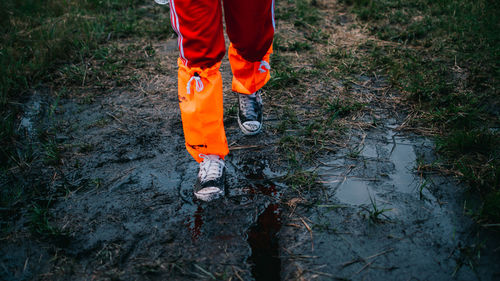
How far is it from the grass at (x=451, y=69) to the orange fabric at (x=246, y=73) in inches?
47.2

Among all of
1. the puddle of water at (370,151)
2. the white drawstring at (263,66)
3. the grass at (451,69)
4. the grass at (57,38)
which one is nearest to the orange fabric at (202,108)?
the white drawstring at (263,66)

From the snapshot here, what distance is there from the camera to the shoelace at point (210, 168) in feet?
6.39

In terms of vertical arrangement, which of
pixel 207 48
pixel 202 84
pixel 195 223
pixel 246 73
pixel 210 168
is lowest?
pixel 195 223

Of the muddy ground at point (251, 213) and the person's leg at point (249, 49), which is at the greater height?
the person's leg at point (249, 49)

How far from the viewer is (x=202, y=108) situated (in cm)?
182

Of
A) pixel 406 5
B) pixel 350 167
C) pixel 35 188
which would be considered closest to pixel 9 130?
pixel 35 188

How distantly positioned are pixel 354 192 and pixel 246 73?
1.04 m

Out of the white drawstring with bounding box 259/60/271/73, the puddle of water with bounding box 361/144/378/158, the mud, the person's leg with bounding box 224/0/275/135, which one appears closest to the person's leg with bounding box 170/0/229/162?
the person's leg with bounding box 224/0/275/135

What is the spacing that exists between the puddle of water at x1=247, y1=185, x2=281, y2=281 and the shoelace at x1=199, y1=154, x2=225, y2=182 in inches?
11.8

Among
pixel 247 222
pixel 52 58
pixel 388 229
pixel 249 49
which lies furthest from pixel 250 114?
pixel 52 58

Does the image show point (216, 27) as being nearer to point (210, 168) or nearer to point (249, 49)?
point (249, 49)

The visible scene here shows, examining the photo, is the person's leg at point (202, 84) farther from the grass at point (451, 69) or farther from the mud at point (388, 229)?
the grass at point (451, 69)

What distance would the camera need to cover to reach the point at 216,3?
1.71 m

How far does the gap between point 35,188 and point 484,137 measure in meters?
2.78
